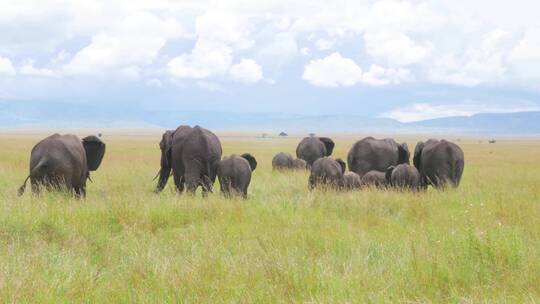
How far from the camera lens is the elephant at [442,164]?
51.7ft

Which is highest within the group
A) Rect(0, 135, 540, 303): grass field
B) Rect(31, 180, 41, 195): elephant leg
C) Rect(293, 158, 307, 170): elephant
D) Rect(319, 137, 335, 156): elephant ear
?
Rect(319, 137, 335, 156): elephant ear

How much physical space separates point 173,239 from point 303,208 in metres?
3.47

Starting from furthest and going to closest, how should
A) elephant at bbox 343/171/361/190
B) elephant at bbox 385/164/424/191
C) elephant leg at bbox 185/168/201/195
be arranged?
elephant at bbox 343/171/361/190, elephant at bbox 385/164/424/191, elephant leg at bbox 185/168/201/195

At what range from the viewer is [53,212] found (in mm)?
9039

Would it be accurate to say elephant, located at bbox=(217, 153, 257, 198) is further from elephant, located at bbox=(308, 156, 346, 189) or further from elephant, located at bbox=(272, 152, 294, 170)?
elephant, located at bbox=(272, 152, 294, 170)

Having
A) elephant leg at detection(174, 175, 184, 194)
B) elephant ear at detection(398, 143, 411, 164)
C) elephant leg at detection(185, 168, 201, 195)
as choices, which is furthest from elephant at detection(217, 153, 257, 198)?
elephant ear at detection(398, 143, 411, 164)

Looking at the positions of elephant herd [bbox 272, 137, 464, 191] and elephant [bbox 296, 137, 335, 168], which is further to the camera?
elephant [bbox 296, 137, 335, 168]

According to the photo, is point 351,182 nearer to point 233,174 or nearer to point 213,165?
point 233,174

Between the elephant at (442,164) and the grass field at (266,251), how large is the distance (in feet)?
12.0

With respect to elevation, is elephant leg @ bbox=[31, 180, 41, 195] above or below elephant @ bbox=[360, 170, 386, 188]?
above

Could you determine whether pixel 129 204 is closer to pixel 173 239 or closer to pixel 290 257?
pixel 173 239

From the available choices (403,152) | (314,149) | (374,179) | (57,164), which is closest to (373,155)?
(403,152)

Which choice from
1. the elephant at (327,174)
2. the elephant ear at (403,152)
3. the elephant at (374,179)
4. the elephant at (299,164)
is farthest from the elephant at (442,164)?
the elephant at (299,164)

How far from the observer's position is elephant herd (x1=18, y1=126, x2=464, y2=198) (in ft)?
39.0
